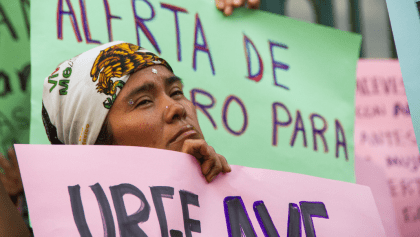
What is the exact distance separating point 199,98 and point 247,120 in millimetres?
159

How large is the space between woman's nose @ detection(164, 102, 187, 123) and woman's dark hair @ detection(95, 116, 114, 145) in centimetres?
13

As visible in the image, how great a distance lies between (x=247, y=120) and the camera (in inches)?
51.4

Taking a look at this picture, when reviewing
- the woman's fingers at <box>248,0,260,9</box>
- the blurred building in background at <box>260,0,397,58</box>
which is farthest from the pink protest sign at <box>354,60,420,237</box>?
the woman's fingers at <box>248,0,260,9</box>

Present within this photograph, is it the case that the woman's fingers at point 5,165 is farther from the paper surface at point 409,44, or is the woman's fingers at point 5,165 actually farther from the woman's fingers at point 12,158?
the paper surface at point 409,44

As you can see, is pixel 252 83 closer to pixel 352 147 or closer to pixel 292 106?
pixel 292 106

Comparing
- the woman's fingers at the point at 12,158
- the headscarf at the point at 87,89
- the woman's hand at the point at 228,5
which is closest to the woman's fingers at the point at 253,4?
the woman's hand at the point at 228,5

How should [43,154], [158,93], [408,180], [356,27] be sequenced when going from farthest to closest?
[356,27] < [408,180] < [158,93] < [43,154]

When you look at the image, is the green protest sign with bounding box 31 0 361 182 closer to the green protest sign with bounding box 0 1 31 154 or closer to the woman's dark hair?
the green protest sign with bounding box 0 1 31 154

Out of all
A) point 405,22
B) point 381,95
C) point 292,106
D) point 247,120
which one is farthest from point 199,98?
point 381,95

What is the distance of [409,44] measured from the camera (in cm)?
83

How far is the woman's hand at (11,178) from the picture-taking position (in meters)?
0.96

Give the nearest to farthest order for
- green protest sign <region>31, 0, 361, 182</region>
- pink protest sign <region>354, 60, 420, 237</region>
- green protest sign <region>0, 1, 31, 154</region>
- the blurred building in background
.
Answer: green protest sign <region>0, 1, 31, 154</region> → green protest sign <region>31, 0, 361, 182</region> → pink protest sign <region>354, 60, 420, 237</region> → the blurred building in background

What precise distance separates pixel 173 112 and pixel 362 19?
1156 mm

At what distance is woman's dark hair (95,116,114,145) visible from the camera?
3.03ft
